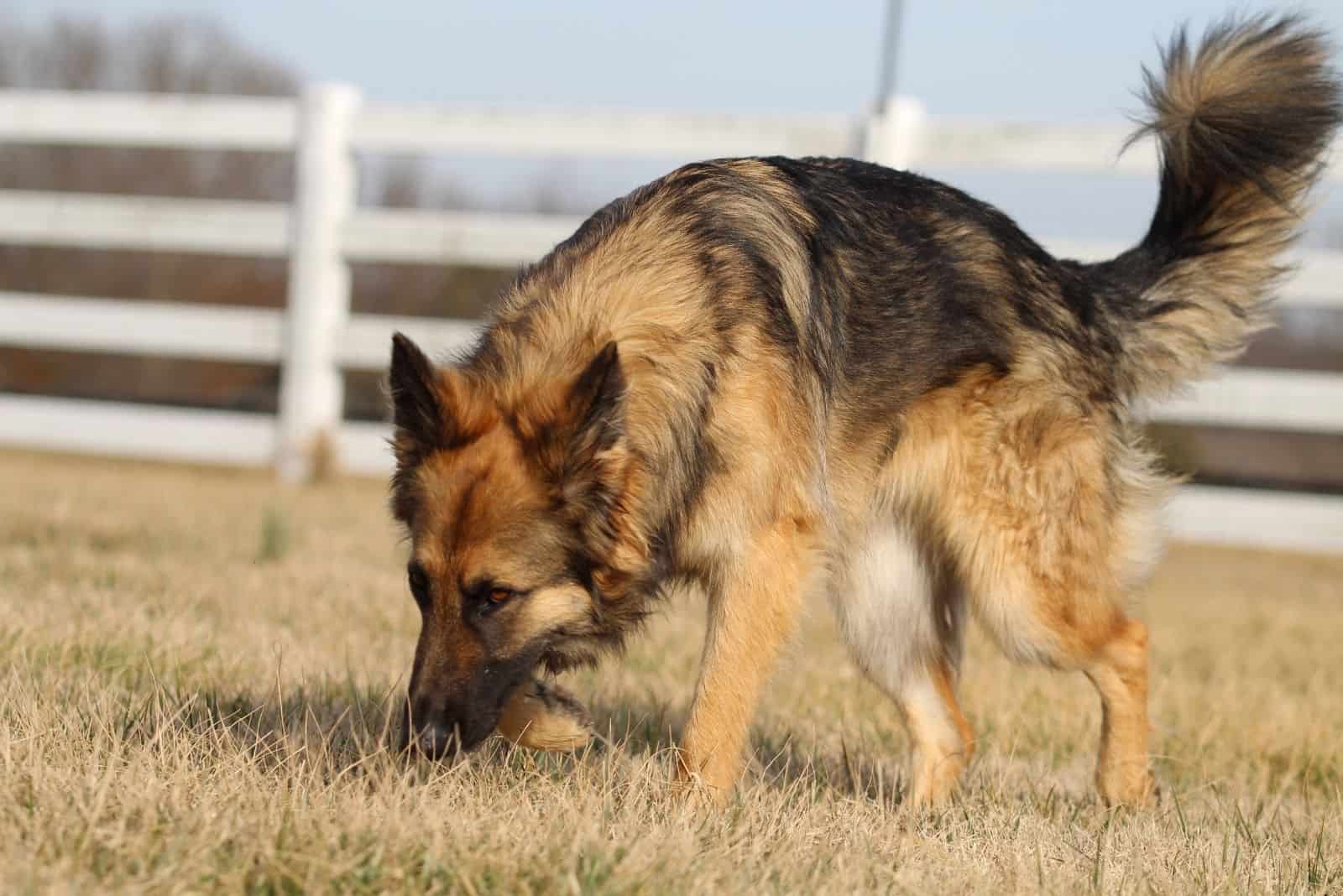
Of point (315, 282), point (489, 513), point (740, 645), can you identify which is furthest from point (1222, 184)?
point (315, 282)

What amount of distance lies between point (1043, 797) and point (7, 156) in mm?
20651

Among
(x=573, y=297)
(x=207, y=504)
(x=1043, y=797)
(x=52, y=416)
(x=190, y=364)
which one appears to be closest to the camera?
(x=573, y=297)

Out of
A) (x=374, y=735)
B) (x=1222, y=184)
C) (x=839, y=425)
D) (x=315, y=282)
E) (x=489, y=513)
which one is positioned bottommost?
(x=374, y=735)

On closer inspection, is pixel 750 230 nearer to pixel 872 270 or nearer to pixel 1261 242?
pixel 872 270

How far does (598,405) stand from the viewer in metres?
3.31

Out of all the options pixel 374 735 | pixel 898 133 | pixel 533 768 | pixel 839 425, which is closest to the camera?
pixel 533 768

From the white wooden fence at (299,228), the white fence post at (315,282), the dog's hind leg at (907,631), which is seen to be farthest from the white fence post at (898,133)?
the dog's hind leg at (907,631)

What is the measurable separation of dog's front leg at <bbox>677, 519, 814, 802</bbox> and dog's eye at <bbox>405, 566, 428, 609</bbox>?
753 mm

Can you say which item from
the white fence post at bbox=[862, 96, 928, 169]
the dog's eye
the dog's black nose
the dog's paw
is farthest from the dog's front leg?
the white fence post at bbox=[862, 96, 928, 169]

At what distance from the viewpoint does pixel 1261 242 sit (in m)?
4.69

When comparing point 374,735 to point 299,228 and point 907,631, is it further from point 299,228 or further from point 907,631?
point 299,228

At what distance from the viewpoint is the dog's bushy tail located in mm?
4457

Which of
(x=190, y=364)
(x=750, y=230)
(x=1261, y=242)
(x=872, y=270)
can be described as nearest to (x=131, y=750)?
(x=750, y=230)

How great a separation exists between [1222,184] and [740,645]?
2239 millimetres
